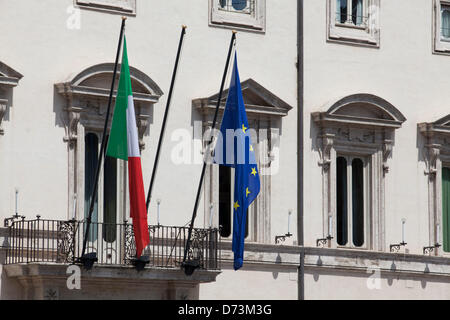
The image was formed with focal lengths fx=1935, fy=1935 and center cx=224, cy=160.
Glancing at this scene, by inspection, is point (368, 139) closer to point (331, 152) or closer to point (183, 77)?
point (331, 152)

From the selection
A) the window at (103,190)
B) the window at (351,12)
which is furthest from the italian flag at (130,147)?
the window at (351,12)

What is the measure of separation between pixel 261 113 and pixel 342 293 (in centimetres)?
388

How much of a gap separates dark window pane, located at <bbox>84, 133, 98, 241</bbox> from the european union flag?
7.26 feet

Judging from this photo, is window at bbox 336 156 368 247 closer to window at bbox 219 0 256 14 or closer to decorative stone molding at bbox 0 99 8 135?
window at bbox 219 0 256 14

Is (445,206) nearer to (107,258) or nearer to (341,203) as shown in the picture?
(341,203)

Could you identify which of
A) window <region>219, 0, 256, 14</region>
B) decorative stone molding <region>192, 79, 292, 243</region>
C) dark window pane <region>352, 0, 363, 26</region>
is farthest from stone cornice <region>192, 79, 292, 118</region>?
dark window pane <region>352, 0, 363, 26</region>

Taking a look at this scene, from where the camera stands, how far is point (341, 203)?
37750 millimetres

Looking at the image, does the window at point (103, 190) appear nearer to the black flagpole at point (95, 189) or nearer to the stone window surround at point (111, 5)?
the black flagpole at point (95, 189)

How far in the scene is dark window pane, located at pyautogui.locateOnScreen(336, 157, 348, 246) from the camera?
37.7 m

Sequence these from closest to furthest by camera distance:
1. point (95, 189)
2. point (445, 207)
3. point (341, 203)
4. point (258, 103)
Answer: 1. point (95, 189)
2. point (258, 103)
3. point (341, 203)
4. point (445, 207)

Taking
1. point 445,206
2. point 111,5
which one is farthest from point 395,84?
point 111,5

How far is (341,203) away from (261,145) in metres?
2.21

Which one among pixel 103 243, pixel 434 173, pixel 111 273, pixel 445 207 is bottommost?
pixel 111 273
